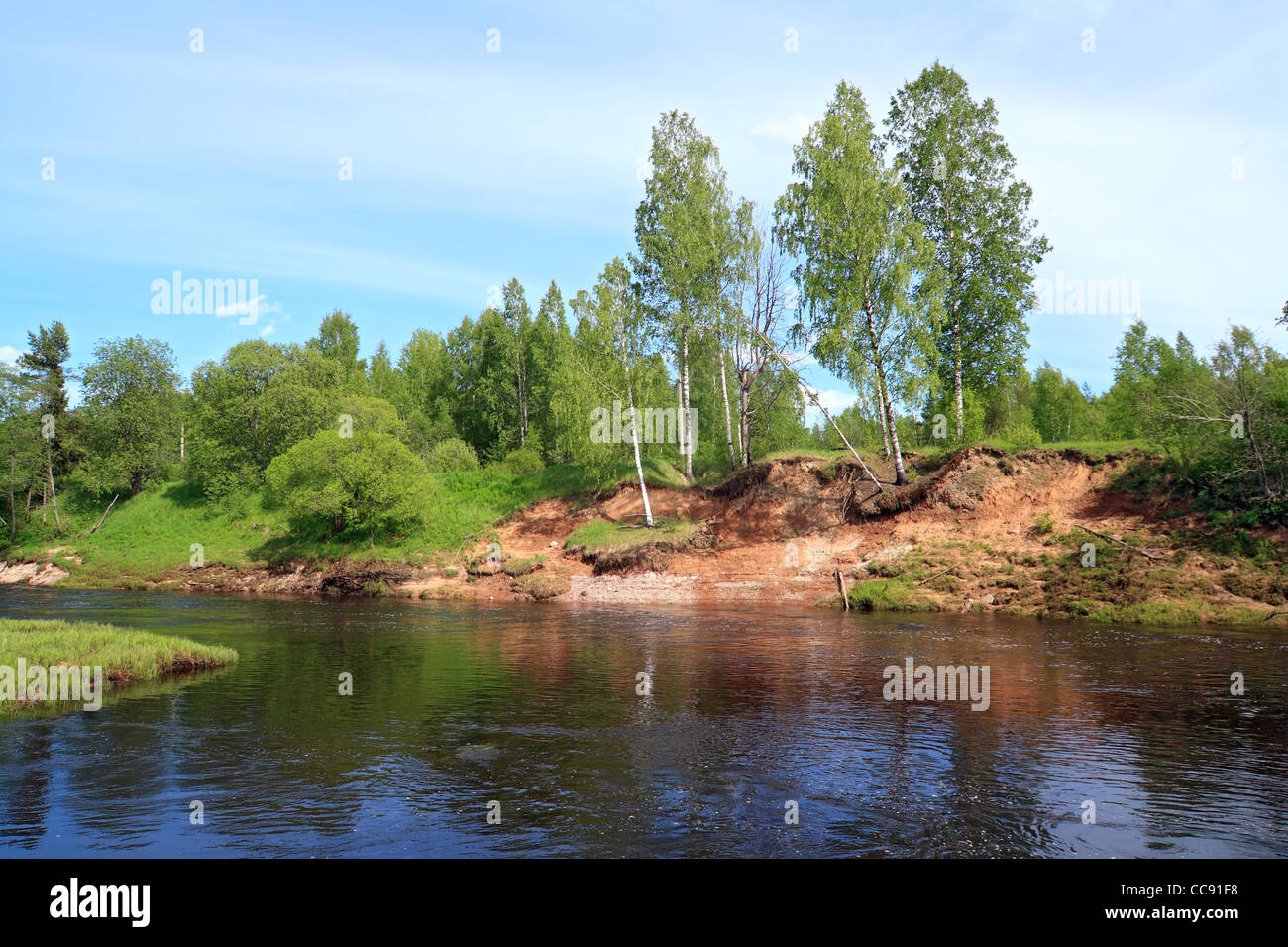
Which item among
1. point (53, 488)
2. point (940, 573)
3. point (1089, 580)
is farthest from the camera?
point (53, 488)

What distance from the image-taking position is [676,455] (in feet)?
229

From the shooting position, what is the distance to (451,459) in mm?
74000

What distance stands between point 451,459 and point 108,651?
5316 centimetres

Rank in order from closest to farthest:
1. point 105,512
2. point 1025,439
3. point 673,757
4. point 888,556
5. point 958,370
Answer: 1. point 673,757
2. point 888,556
3. point 1025,439
4. point 958,370
5. point 105,512

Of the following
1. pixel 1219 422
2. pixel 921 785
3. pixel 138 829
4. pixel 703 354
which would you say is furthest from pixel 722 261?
pixel 138 829

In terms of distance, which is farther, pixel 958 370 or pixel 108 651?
pixel 958 370

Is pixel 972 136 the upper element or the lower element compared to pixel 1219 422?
upper

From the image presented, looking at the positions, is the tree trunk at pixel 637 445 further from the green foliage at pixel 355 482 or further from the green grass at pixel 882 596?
the green grass at pixel 882 596

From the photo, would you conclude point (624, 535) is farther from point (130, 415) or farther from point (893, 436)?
point (130, 415)

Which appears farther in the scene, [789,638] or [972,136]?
[972,136]

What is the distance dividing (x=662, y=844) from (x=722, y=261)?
4757 cm

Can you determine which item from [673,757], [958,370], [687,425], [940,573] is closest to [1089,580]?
[940,573]

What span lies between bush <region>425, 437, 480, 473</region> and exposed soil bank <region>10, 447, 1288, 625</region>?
1523 centimetres
